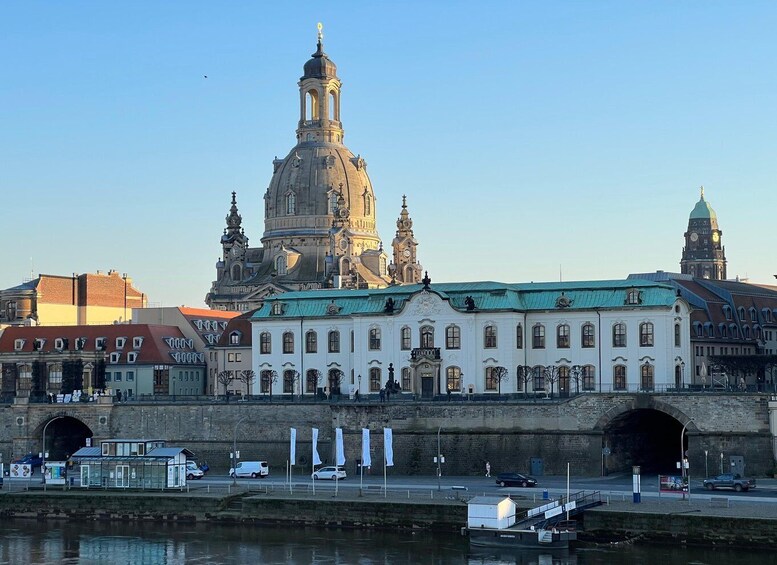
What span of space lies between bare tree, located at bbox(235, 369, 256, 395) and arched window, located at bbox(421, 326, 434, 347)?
15.3 meters

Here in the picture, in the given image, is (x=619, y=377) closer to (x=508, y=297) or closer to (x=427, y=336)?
(x=508, y=297)

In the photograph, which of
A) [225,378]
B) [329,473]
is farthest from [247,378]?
[329,473]

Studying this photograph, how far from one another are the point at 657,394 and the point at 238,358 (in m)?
46.4

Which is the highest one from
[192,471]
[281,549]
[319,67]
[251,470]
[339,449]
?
[319,67]

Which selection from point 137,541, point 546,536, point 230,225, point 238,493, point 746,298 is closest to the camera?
point 546,536

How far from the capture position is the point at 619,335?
342ft

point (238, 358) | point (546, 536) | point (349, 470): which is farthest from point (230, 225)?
point (546, 536)

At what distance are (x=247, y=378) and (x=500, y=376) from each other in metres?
23.3

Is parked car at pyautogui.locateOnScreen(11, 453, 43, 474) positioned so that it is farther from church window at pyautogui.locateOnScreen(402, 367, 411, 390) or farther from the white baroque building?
church window at pyautogui.locateOnScreen(402, 367, 411, 390)

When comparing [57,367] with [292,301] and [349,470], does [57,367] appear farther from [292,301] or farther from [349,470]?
[349,470]

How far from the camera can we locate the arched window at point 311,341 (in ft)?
375

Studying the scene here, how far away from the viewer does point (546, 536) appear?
→ 75312mm

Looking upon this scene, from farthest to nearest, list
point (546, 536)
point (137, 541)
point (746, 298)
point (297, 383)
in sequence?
point (746, 298)
point (297, 383)
point (137, 541)
point (546, 536)

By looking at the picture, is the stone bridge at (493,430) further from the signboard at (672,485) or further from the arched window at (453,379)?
the arched window at (453,379)
